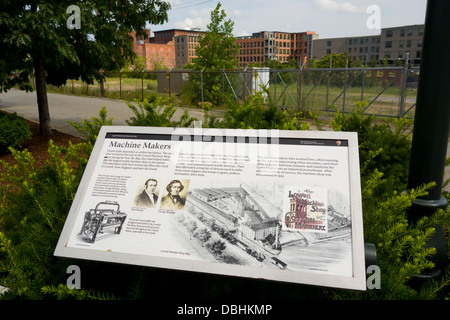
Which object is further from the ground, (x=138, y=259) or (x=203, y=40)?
(x=203, y=40)

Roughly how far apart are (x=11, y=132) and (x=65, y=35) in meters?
2.47

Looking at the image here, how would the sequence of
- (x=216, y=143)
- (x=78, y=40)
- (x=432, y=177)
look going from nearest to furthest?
(x=216, y=143)
(x=432, y=177)
(x=78, y=40)

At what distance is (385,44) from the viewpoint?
8594 cm

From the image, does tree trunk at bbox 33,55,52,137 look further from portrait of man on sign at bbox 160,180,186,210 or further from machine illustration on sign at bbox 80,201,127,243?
portrait of man on sign at bbox 160,180,186,210

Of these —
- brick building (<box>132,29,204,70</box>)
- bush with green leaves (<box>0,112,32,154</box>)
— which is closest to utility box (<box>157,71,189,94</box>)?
bush with green leaves (<box>0,112,32,154</box>)

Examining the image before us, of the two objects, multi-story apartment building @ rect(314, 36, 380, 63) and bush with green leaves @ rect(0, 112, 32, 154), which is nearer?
bush with green leaves @ rect(0, 112, 32, 154)

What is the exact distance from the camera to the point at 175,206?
2.00 meters

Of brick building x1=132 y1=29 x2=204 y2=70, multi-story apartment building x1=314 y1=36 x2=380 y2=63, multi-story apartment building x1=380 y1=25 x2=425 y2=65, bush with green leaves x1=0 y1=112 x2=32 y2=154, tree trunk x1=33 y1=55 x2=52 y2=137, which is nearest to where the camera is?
bush with green leaves x1=0 y1=112 x2=32 y2=154

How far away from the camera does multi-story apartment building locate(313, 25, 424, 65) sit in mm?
81312
